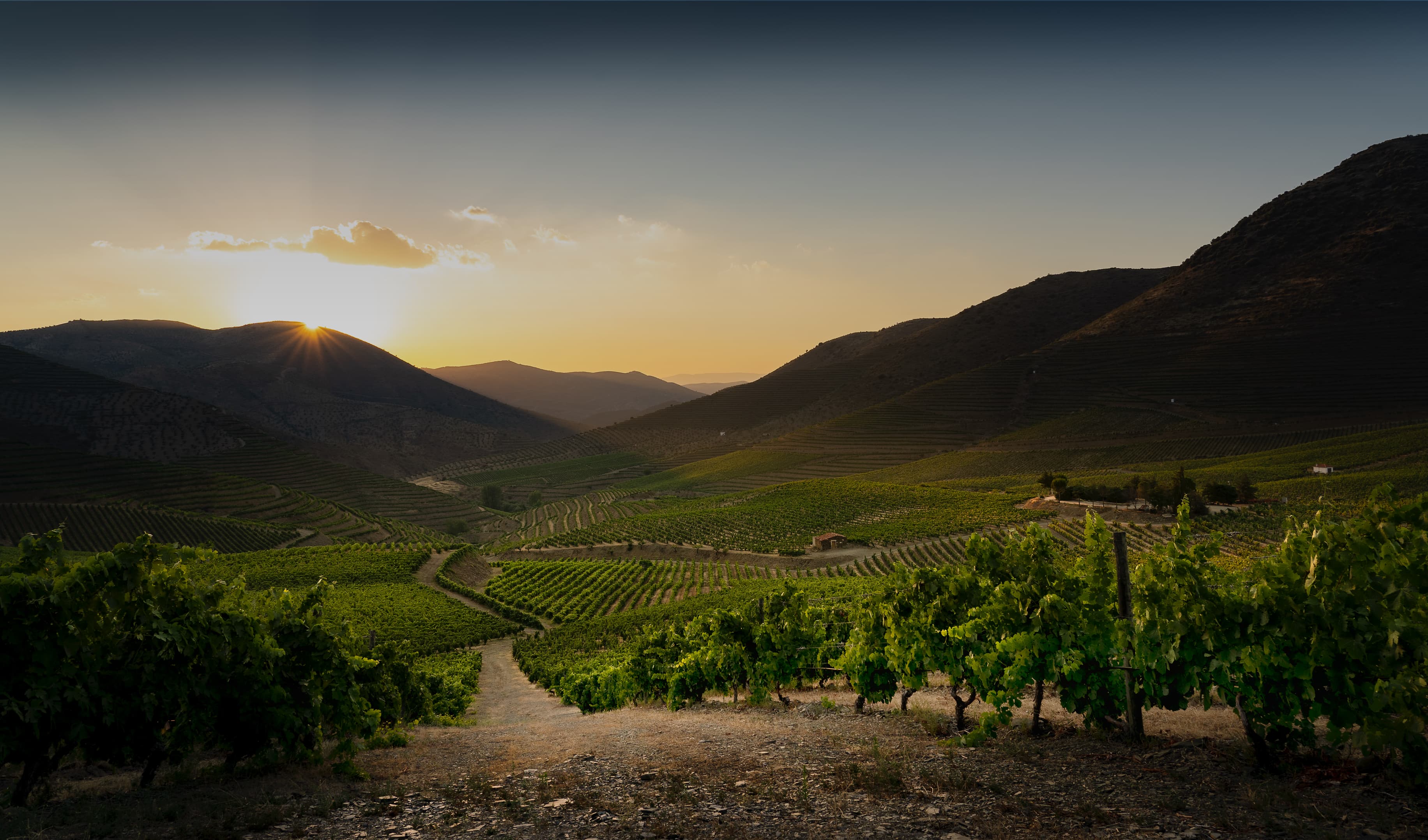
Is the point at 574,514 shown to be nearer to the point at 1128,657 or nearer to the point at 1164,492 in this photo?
the point at 1164,492

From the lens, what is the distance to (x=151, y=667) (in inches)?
362

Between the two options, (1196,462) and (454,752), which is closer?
(454,752)

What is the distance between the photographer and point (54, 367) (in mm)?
178875

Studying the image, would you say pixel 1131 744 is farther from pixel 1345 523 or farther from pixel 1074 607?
pixel 1345 523

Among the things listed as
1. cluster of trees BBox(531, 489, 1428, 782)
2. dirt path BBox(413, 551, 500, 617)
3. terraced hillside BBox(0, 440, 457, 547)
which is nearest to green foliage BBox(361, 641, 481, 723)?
cluster of trees BBox(531, 489, 1428, 782)

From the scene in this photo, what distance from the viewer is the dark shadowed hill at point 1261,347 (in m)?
132

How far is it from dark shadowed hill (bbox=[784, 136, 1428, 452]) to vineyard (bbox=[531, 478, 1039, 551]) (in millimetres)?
59394

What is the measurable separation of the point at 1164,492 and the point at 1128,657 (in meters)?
74.0

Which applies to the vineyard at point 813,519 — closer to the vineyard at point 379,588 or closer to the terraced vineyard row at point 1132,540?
the terraced vineyard row at point 1132,540

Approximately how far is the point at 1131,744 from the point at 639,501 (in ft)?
422

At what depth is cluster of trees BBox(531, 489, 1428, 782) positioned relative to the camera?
A: 7.84 meters

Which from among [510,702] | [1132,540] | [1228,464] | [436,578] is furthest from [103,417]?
[1228,464]

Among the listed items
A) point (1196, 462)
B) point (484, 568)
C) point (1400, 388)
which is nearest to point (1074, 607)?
point (484, 568)

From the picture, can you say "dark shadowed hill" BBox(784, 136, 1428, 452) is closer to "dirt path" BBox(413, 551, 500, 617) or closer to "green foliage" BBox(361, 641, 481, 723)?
"dirt path" BBox(413, 551, 500, 617)
